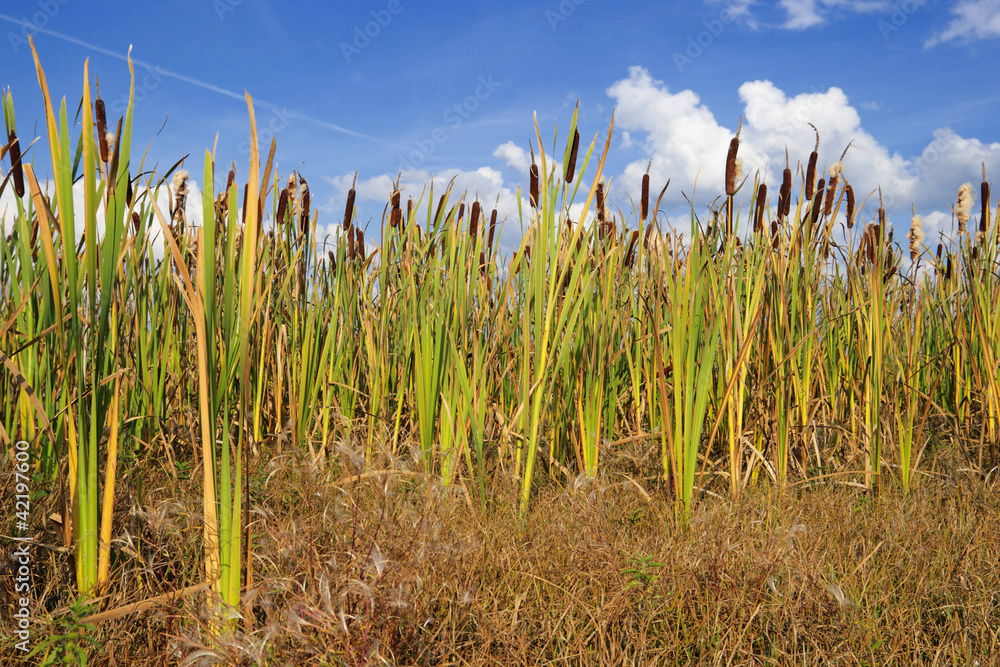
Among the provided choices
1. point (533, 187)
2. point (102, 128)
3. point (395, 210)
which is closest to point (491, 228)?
point (395, 210)

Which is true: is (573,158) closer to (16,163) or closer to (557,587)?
(557,587)

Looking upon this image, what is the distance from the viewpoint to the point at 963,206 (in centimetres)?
307

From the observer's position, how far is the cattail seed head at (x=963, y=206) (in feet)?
9.70

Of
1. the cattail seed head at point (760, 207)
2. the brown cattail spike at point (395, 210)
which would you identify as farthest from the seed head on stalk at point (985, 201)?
the brown cattail spike at point (395, 210)

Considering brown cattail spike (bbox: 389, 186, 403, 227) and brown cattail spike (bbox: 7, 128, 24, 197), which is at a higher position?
brown cattail spike (bbox: 389, 186, 403, 227)

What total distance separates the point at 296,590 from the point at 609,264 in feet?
4.70

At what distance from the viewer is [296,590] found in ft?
4.48

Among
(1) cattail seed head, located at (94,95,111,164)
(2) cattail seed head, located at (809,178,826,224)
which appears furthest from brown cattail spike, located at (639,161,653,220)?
(1) cattail seed head, located at (94,95,111,164)

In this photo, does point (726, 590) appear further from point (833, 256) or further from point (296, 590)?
point (833, 256)

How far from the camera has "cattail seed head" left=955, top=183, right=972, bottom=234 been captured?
9.70 feet

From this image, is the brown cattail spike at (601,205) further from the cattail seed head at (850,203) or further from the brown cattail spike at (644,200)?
the cattail seed head at (850,203)

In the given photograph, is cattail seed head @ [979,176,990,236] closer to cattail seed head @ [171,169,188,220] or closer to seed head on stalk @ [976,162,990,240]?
seed head on stalk @ [976,162,990,240]

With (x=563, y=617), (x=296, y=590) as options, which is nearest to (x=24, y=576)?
(x=296, y=590)

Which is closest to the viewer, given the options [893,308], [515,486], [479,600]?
[479,600]
